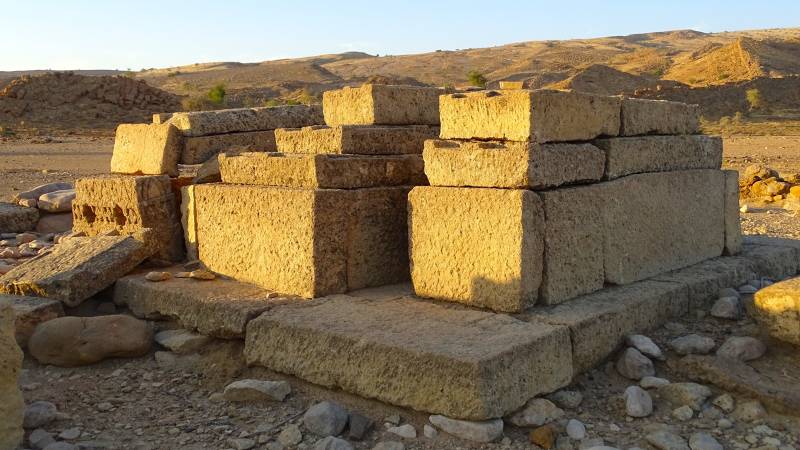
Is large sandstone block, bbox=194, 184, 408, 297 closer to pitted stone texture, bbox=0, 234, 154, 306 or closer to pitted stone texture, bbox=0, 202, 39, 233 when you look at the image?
pitted stone texture, bbox=0, 234, 154, 306

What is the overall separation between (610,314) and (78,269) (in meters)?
3.20

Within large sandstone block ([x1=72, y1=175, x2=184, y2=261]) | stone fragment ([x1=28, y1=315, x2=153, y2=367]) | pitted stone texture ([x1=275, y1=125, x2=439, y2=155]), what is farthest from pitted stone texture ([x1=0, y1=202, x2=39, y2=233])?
pitted stone texture ([x1=275, y1=125, x2=439, y2=155])

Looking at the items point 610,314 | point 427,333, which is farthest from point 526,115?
point 427,333

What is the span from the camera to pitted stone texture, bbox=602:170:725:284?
4.52 metres

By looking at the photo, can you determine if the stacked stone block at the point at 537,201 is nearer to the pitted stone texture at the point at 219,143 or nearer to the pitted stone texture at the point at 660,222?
the pitted stone texture at the point at 660,222

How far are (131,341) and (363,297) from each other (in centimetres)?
133

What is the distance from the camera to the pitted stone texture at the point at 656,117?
4.79 m

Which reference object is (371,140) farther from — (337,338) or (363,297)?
(337,338)

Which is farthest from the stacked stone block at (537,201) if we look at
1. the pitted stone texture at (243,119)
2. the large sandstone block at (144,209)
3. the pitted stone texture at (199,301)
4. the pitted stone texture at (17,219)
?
the pitted stone texture at (17,219)

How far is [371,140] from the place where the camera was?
4789 mm

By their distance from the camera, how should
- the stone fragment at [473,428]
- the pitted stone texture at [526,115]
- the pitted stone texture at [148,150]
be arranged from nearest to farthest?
the stone fragment at [473,428] < the pitted stone texture at [526,115] < the pitted stone texture at [148,150]

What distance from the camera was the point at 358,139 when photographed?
4723 mm

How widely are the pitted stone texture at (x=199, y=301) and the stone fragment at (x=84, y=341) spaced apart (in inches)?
11.3

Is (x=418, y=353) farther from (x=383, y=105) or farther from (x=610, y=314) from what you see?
(x=383, y=105)
